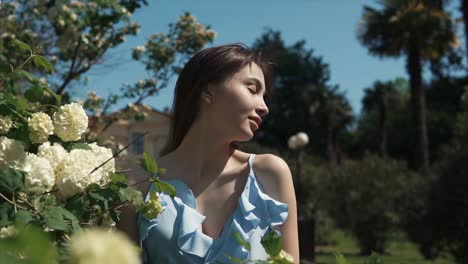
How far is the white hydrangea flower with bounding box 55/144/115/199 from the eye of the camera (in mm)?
1308

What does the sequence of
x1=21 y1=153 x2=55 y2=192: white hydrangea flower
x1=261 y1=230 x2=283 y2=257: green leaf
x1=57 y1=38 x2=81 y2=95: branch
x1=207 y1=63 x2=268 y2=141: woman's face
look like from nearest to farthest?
x1=261 y1=230 x2=283 y2=257: green leaf → x1=21 y1=153 x2=55 y2=192: white hydrangea flower → x1=207 y1=63 x2=268 y2=141: woman's face → x1=57 y1=38 x2=81 y2=95: branch

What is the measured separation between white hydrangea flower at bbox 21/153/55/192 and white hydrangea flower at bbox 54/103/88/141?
0.61ft

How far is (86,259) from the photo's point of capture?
545mm

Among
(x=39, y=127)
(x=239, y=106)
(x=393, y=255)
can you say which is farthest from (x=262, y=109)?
(x=393, y=255)

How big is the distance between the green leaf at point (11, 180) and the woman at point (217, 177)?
0.63m

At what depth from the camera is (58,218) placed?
120cm

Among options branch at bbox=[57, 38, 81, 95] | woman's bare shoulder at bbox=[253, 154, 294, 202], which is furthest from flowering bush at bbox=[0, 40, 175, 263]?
branch at bbox=[57, 38, 81, 95]

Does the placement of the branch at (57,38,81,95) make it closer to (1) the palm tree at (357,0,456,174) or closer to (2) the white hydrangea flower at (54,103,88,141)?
(2) the white hydrangea flower at (54,103,88,141)

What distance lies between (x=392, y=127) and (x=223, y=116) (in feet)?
172

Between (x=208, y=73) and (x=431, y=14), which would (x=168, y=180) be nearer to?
(x=208, y=73)

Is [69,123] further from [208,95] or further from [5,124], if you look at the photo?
[208,95]

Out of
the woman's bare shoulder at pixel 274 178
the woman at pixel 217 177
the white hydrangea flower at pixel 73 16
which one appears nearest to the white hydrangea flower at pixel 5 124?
the woman at pixel 217 177

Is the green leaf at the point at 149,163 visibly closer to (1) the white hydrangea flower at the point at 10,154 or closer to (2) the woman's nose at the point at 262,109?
(1) the white hydrangea flower at the point at 10,154

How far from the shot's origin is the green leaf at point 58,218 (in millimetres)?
1182
